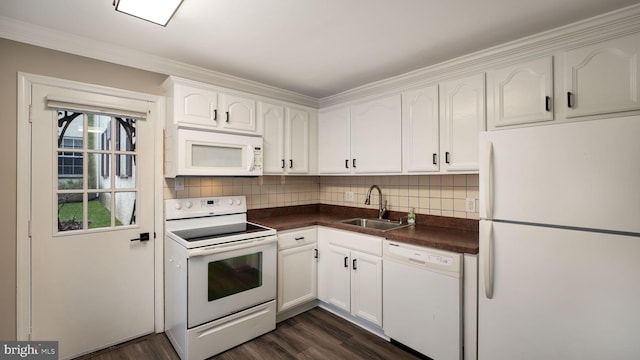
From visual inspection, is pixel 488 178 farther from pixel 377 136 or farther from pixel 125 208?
pixel 125 208

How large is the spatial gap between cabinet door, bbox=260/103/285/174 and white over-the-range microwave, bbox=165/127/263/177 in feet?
0.51

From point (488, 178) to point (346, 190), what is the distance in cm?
189

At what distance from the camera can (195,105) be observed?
234 cm

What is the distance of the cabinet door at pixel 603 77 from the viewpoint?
1.58 m

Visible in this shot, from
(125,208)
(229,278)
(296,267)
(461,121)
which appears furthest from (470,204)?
(125,208)

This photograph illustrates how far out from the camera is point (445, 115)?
7.50 feet

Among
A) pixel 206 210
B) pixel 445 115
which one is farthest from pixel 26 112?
pixel 445 115

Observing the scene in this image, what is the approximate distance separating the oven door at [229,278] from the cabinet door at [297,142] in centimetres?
88

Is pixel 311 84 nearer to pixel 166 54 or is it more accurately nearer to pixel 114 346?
pixel 166 54

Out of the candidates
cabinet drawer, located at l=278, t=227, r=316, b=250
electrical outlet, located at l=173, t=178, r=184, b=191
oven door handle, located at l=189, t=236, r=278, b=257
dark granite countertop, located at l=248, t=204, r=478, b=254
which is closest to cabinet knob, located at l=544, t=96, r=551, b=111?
dark granite countertop, located at l=248, t=204, r=478, b=254

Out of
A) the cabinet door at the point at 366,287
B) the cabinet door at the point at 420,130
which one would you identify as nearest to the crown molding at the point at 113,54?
the cabinet door at the point at 420,130

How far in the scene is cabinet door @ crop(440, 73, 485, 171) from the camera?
2.12 m

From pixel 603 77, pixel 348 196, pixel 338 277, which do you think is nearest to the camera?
pixel 603 77

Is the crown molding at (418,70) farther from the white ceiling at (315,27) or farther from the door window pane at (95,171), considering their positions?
the door window pane at (95,171)
